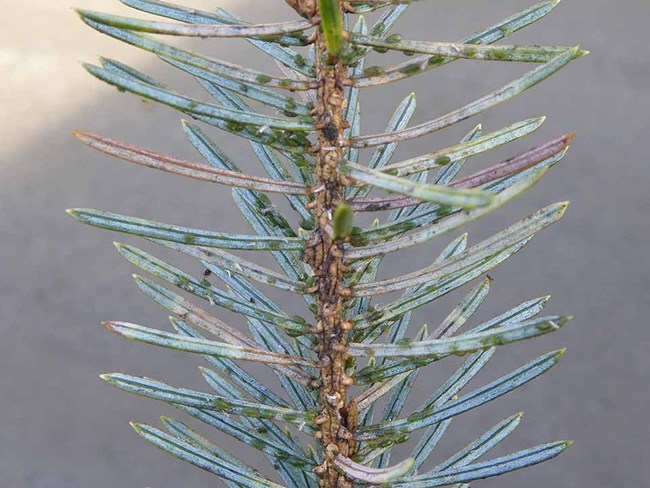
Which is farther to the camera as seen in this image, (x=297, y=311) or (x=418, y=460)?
(x=297, y=311)

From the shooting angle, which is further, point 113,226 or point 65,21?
point 65,21

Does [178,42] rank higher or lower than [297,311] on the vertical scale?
higher

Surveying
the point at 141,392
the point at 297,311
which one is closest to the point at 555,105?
the point at 297,311

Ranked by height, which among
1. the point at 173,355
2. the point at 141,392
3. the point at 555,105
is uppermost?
the point at 555,105

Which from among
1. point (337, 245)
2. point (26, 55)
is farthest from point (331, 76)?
point (26, 55)

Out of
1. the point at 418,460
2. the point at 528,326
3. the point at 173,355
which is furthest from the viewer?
the point at 173,355

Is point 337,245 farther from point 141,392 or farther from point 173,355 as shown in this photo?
point 173,355

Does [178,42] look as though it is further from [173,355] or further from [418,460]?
[418,460]

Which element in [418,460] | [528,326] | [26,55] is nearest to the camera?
[528,326]

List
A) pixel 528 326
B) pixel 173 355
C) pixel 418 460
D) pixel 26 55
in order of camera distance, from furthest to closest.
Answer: pixel 26 55 → pixel 173 355 → pixel 418 460 → pixel 528 326
